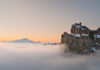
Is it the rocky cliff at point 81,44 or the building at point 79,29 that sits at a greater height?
the building at point 79,29

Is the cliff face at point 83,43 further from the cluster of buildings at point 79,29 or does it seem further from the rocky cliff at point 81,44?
the cluster of buildings at point 79,29

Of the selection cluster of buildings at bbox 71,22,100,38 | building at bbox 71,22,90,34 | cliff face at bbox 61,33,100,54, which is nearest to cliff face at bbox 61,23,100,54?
cliff face at bbox 61,33,100,54

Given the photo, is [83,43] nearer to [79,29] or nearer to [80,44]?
[80,44]

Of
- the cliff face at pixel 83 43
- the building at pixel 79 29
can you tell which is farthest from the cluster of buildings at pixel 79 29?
the cliff face at pixel 83 43

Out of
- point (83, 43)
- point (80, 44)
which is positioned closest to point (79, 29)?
point (80, 44)

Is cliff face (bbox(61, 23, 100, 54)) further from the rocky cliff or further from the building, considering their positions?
the building

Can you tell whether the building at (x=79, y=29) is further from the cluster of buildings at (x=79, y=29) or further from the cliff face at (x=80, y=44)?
the cliff face at (x=80, y=44)

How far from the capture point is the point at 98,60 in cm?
4628

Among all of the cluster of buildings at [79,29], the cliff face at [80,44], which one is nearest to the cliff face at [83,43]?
the cliff face at [80,44]

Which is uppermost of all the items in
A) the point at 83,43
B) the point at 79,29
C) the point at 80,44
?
the point at 79,29

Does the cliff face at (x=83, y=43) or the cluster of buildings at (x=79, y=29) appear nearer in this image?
the cliff face at (x=83, y=43)

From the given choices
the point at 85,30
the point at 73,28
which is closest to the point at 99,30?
the point at 85,30

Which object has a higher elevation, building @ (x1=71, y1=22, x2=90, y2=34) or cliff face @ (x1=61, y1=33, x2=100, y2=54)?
building @ (x1=71, y1=22, x2=90, y2=34)

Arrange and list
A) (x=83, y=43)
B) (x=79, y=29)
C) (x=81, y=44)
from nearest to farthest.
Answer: (x=83, y=43) < (x=81, y=44) < (x=79, y=29)
